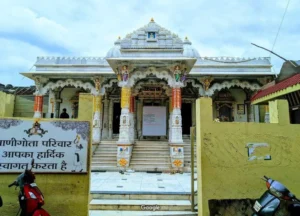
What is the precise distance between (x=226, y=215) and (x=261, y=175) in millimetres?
782

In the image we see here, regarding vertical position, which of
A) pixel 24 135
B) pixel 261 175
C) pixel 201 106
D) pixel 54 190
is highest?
pixel 201 106

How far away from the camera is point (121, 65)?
902cm

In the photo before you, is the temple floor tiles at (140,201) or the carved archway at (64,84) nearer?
the temple floor tiles at (140,201)

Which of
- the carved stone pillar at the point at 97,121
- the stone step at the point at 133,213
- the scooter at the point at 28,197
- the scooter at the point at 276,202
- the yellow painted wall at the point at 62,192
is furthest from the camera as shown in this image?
the carved stone pillar at the point at 97,121

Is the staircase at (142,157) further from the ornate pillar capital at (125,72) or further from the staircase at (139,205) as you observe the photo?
the staircase at (139,205)

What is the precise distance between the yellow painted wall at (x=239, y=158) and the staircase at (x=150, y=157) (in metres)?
5.11

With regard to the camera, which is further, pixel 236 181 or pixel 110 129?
pixel 110 129

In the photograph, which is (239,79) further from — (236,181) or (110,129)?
(236,181)

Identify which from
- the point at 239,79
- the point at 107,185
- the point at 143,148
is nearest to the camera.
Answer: the point at 107,185

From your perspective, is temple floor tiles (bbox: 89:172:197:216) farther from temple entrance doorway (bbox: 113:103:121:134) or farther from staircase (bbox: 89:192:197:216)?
temple entrance doorway (bbox: 113:103:121:134)

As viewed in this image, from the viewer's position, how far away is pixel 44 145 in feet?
11.5

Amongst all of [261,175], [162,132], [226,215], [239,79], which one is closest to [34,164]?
[226,215]

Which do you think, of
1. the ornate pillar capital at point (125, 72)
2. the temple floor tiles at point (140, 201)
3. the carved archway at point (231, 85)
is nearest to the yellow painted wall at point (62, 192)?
the temple floor tiles at point (140, 201)

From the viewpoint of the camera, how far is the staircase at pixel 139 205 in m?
4.30
